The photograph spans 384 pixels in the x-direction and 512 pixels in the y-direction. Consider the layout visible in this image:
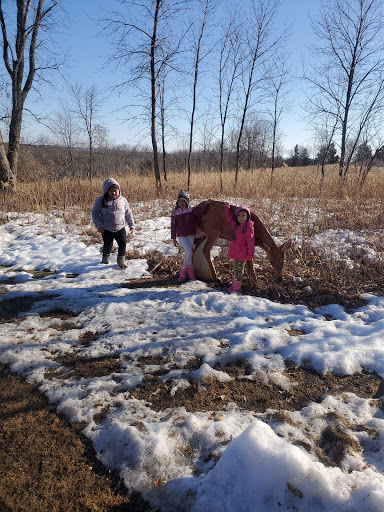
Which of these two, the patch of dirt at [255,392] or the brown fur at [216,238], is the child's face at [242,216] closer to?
the brown fur at [216,238]

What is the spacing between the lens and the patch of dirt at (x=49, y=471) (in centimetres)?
145

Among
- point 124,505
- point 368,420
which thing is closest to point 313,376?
point 368,420

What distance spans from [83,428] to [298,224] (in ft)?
20.2

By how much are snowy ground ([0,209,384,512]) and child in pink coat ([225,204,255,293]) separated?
555 millimetres

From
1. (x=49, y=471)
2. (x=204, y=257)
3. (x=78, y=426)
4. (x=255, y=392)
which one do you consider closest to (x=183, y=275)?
(x=204, y=257)

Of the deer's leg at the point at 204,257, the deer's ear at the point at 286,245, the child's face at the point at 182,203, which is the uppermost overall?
the child's face at the point at 182,203

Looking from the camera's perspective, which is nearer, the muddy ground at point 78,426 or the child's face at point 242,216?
the muddy ground at point 78,426

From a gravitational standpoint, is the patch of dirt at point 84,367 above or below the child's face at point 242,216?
below

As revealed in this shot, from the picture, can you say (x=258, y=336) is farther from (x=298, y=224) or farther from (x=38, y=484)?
(x=298, y=224)

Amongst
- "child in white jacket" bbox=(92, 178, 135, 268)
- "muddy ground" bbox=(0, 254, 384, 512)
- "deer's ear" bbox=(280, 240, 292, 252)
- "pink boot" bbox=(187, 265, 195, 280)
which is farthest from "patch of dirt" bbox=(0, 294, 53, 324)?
"deer's ear" bbox=(280, 240, 292, 252)

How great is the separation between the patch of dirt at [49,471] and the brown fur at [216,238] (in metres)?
2.90

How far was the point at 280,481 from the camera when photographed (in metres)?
1.40

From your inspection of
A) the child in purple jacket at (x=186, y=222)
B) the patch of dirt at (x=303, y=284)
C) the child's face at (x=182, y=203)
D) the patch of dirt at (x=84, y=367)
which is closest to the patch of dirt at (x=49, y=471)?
the patch of dirt at (x=84, y=367)

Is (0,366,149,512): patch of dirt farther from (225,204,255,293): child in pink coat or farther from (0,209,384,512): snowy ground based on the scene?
(225,204,255,293): child in pink coat
